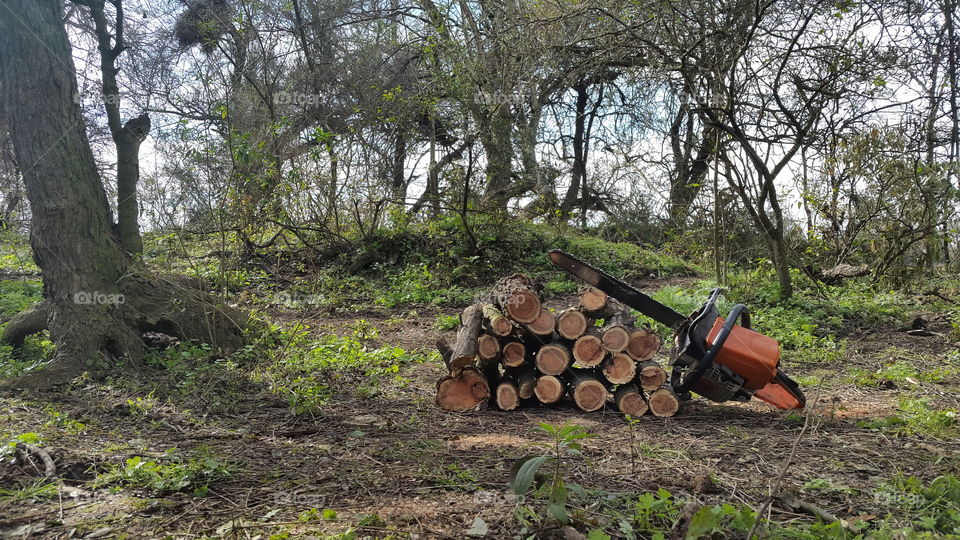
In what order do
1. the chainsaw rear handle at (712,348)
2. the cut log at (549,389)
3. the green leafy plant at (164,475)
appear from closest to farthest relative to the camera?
the green leafy plant at (164,475)
the chainsaw rear handle at (712,348)
the cut log at (549,389)

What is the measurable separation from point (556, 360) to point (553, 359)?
3 centimetres

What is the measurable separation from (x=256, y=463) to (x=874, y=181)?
11.0 m

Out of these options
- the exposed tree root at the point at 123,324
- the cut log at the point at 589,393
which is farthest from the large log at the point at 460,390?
the exposed tree root at the point at 123,324

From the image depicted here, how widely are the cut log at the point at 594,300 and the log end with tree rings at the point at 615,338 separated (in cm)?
21

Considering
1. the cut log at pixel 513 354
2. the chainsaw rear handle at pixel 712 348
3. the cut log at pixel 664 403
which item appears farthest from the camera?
the cut log at pixel 513 354

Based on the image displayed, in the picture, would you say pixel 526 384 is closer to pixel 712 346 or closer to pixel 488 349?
pixel 488 349

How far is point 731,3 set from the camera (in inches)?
312

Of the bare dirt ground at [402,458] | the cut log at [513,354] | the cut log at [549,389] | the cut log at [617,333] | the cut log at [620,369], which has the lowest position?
the bare dirt ground at [402,458]

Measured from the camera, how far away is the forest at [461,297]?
2.94 m

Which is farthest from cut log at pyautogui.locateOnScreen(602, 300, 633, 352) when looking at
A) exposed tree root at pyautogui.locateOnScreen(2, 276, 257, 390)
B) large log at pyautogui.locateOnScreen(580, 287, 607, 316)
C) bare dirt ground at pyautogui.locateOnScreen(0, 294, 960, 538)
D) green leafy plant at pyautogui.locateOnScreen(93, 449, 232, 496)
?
exposed tree root at pyautogui.locateOnScreen(2, 276, 257, 390)

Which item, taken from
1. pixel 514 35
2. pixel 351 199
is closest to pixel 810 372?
pixel 514 35

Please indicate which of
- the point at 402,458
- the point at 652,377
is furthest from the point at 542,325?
the point at 402,458

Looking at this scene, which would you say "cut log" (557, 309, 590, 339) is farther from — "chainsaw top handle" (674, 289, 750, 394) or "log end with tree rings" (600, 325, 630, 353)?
"chainsaw top handle" (674, 289, 750, 394)

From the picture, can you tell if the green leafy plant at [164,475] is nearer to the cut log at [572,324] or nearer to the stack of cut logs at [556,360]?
the stack of cut logs at [556,360]
